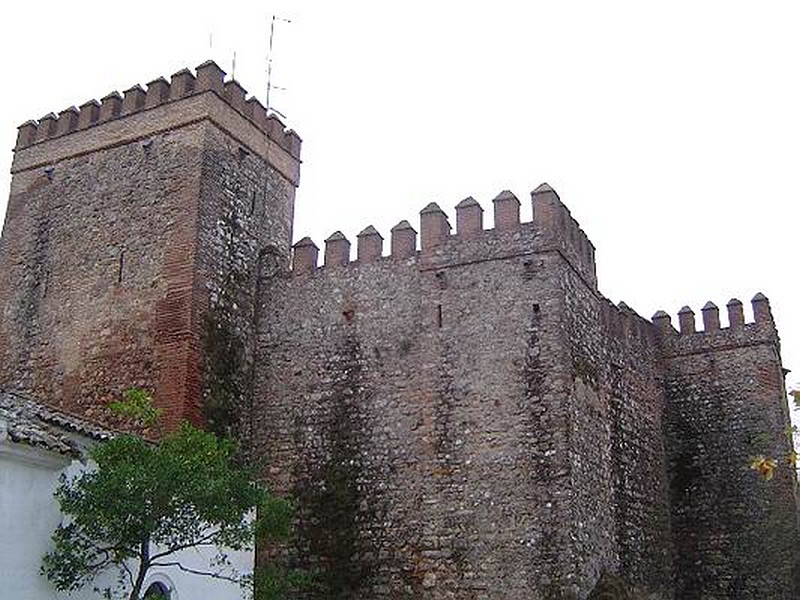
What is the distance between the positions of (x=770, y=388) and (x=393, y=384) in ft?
25.7

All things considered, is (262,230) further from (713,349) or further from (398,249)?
(713,349)

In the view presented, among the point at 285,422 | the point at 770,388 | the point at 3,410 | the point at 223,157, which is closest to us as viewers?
the point at 3,410

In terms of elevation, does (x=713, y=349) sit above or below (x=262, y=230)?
below

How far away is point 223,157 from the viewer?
58.9 feet

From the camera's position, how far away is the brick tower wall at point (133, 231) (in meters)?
16.4

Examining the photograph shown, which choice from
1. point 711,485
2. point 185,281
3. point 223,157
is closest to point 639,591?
point 711,485

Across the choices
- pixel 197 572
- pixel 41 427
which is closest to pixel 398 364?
pixel 197 572

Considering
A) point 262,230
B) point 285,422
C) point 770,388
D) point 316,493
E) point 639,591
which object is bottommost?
point 639,591

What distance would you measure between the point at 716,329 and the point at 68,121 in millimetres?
13219

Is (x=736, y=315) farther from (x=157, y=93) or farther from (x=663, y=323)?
(x=157, y=93)

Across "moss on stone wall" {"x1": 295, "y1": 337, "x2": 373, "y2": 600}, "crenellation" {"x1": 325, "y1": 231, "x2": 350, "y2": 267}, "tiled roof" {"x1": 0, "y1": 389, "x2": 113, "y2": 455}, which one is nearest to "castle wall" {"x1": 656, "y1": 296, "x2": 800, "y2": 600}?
"moss on stone wall" {"x1": 295, "y1": 337, "x2": 373, "y2": 600}

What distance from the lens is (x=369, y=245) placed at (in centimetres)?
1722

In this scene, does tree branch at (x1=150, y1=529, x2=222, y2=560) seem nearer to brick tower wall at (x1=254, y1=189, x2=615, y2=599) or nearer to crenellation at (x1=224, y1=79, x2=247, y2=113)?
brick tower wall at (x1=254, y1=189, x2=615, y2=599)

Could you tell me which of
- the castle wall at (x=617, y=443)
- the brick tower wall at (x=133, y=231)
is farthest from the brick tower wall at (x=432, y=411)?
the brick tower wall at (x=133, y=231)
